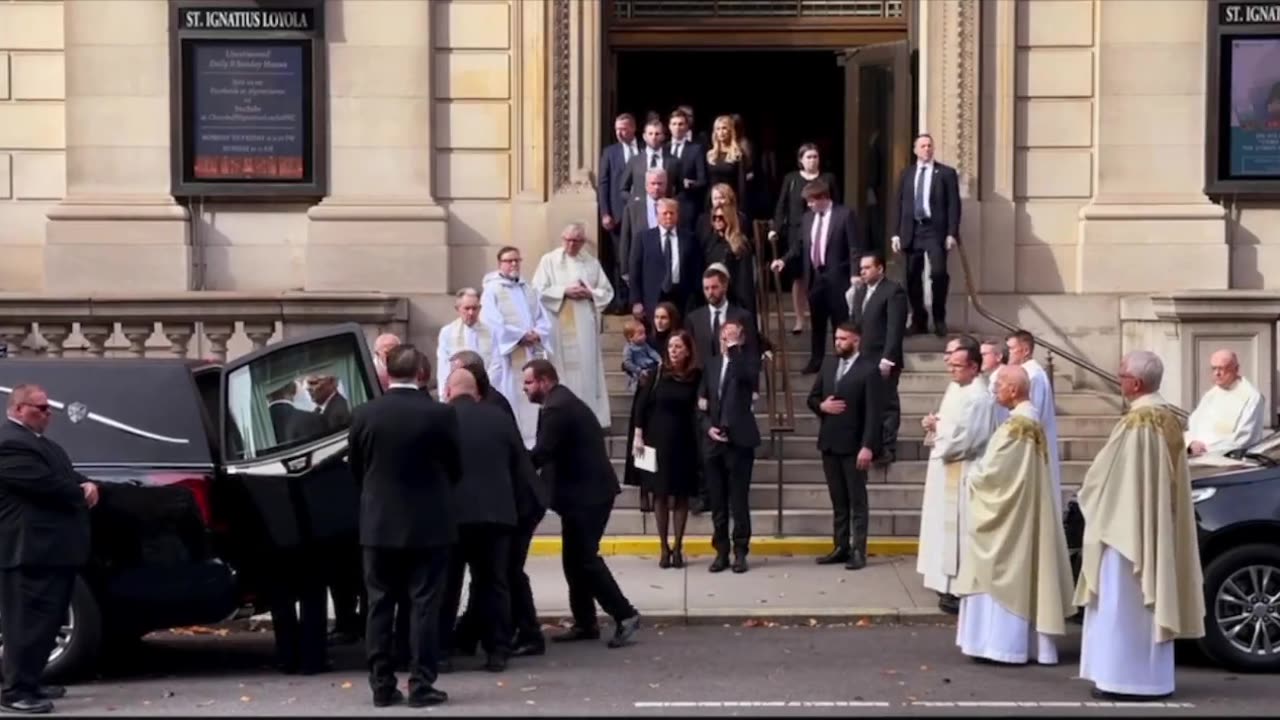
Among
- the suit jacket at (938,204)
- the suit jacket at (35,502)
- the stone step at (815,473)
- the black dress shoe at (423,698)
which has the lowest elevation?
the black dress shoe at (423,698)

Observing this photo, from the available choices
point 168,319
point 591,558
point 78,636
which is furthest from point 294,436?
point 168,319

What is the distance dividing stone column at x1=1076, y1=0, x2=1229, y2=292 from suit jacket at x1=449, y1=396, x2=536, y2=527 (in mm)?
9212

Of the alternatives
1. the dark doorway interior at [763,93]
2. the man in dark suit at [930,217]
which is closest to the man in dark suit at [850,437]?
the man in dark suit at [930,217]

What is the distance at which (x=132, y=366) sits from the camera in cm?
1177

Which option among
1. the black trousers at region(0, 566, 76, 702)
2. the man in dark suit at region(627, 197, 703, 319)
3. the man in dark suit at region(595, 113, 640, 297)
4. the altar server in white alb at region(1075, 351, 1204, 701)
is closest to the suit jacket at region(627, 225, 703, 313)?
the man in dark suit at region(627, 197, 703, 319)

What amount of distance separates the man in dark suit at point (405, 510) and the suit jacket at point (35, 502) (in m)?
1.41

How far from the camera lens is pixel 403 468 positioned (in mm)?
10883

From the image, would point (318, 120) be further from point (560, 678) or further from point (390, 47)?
point (560, 678)

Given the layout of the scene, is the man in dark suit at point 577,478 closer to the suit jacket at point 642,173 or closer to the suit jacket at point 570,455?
the suit jacket at point 570,455

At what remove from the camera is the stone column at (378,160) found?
64.3 ft

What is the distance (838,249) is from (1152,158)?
3493 mm

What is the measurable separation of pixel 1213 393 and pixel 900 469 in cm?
304

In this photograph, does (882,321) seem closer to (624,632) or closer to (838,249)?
(838,249)

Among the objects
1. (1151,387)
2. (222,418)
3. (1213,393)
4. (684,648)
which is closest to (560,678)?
(684,648)
